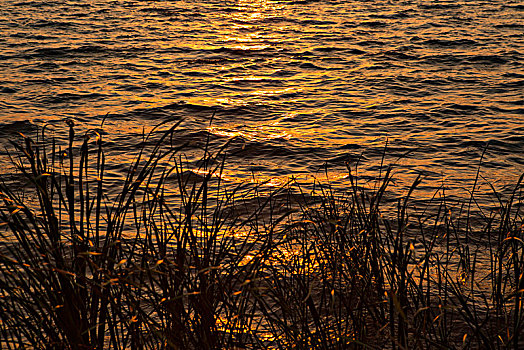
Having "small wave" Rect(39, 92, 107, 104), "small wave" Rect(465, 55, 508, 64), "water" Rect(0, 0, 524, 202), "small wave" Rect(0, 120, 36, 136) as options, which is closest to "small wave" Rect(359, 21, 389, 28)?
"water" Rect(0, 0, 524, 202)

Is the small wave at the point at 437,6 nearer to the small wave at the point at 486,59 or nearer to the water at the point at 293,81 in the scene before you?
the water at the point at 293,81

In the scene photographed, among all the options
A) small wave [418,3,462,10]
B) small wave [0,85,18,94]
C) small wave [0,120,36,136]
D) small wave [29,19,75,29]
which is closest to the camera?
small wave [0,120,36,136]

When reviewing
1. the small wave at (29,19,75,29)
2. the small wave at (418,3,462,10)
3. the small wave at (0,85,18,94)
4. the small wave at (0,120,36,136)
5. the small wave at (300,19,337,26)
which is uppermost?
the small wave at (29,19,75,29)

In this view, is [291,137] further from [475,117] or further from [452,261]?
[452,261]

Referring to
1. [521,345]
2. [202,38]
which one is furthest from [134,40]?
[521,345]

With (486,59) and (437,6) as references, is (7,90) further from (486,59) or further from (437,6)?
(437,6)

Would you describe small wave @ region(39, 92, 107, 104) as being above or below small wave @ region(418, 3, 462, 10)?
below

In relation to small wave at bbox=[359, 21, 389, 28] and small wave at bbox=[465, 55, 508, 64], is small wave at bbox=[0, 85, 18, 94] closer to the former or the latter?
small wave at bbox=[465, 55, 508, 64]

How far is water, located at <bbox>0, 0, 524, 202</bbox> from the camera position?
7102mm

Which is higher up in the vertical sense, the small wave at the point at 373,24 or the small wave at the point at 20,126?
the small wave at the point at 373,24

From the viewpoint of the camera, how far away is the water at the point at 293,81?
7.10 m

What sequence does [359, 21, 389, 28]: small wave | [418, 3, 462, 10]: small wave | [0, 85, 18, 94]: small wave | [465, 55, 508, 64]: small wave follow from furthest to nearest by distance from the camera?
1. [418, 3, 462, 10]: small wave
2. [359, 21, 389, 28]: small wave
3. [465, 55, 508, 64]: small wave
4. [0, 85, 18, 94]: small wave

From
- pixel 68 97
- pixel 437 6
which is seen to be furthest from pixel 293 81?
pixel 437 6

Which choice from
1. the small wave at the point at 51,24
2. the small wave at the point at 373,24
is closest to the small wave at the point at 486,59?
the small wave at the point at 373,24
